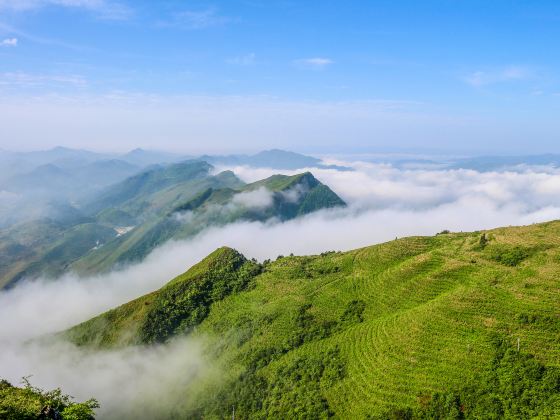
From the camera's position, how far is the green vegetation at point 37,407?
46844 mm

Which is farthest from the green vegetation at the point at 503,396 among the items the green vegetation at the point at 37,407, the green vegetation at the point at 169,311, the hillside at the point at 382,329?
the green vegetation at the point at 169,311

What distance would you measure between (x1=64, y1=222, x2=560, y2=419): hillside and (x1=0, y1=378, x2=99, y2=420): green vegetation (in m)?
30.0

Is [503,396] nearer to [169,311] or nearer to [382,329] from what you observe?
[382,329]

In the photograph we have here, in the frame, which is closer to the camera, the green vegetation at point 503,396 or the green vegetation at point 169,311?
the green vegetation at point 503,396

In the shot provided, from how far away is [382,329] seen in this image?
74.6 metres

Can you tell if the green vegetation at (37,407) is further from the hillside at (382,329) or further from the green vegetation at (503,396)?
the green vegetation at (503,396)

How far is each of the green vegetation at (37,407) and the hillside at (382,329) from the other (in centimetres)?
3001

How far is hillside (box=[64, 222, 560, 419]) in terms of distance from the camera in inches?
2307

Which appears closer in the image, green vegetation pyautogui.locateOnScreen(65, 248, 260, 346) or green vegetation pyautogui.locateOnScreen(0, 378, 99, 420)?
green vegetation pyautogui.locateOnScreen(0, 378, 99, 420)

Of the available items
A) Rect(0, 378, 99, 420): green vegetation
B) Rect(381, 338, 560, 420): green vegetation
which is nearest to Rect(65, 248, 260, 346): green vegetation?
Rect(0, 378, 99, 420): green vegetation

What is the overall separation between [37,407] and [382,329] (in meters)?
52.9

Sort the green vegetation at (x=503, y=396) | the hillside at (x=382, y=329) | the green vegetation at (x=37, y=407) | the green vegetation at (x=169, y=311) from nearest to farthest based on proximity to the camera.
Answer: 1. the green vegetation at (x=37, y=407)
2. the green vegetation at (x=503, y=396)
3. the hillside at (x=382, y=329)
4. the green vegetation at (x=169, y=311)

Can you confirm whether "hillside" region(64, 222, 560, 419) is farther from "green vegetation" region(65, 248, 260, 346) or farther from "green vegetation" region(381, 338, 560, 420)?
"green vegetation" region(65, 248, 260, 346)

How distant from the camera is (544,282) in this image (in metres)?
71.0
